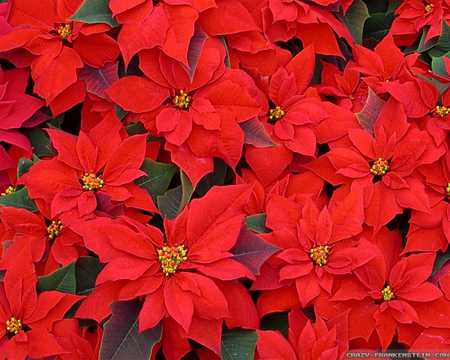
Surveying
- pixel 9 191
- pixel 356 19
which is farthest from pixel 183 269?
pixel 356 19

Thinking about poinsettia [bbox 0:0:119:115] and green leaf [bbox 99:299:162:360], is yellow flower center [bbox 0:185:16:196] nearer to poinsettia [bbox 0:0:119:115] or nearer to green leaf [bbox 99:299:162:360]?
poinsettia [bbox 0:0:119:115]

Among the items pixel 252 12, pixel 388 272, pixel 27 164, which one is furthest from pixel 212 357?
pixel 252 12

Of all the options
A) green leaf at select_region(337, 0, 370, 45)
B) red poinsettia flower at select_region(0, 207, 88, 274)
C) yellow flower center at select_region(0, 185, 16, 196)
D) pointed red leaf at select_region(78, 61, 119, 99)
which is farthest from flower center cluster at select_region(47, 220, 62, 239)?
green leaf at select_region(337, 0, 370, 45)

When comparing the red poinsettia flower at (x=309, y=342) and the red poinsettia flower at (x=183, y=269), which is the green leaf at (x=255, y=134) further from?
the red poinsettia flower at (x=309, y=342)

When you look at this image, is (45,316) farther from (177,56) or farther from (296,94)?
(296,94)

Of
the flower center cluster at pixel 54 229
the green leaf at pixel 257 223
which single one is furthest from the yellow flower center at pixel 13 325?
the green leaf at pixel 257 223

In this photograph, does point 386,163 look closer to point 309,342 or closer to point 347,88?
point 347,88
